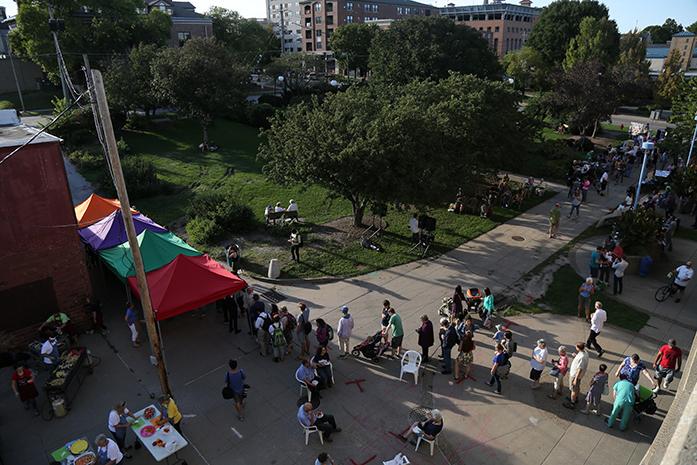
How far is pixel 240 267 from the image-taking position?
18156 mm

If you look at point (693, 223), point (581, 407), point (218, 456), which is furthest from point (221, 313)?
point (693, 223)

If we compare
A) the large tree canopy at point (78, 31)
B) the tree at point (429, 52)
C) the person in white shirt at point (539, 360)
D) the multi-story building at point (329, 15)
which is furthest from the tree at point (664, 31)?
the person in white shirt at point (539, 360)

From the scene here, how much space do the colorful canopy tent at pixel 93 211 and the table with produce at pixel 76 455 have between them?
9.83m

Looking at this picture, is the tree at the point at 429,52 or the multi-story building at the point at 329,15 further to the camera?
the multi-story building at the point at 329,15

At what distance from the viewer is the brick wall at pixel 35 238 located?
1198 cm

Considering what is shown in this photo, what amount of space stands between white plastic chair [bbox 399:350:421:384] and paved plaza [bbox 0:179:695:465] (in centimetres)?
27

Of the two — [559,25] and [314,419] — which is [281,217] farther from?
[559,25]

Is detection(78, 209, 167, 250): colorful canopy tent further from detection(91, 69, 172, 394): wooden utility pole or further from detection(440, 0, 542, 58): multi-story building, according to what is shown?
detection(440, 0, 542, 58): multi-story building

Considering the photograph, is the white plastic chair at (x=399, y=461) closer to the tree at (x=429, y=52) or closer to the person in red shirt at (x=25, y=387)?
the person in red shirt at (x=25, y=387)

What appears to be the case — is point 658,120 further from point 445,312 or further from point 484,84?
point 445,312

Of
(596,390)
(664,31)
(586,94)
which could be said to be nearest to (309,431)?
(596,390)

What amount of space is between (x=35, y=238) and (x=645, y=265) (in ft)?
64.5

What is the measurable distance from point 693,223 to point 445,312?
53.2 ft

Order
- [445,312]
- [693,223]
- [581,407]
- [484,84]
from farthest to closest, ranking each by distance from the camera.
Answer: [484,84] → [693,223] → [445,312] → [581,407]
